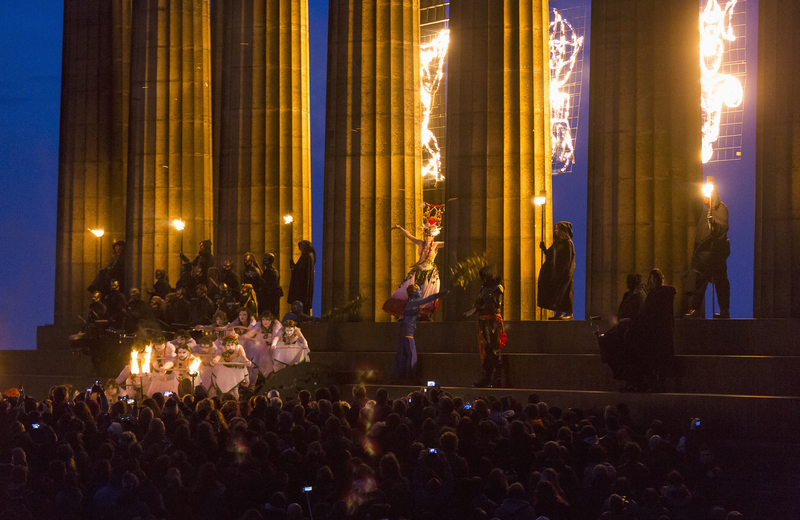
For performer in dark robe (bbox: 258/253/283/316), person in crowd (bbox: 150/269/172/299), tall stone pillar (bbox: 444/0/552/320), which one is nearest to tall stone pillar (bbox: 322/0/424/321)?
performer in dark robe (bbox: 258/253/283/316)

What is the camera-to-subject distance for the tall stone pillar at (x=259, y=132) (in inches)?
1207


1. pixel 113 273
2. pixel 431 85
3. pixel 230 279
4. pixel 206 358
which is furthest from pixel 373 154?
pixel 431 85

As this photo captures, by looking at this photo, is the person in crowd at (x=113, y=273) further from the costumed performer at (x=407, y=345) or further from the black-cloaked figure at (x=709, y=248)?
the black-cloaked figure at (x=709, y=248)

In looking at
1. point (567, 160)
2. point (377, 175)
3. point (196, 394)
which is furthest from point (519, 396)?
point (567, 160)

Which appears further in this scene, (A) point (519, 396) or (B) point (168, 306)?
(B) point (168, 306)

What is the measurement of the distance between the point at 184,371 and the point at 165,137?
Answer: 472 inches

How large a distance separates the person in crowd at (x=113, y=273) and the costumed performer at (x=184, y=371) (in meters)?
10.8

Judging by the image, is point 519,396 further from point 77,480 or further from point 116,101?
point 116,101

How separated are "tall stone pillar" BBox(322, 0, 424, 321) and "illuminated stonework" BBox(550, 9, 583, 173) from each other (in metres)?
21.2

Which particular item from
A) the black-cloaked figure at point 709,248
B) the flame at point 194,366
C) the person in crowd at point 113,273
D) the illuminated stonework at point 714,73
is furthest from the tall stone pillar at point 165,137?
the black-cloaked figure at point 709,248

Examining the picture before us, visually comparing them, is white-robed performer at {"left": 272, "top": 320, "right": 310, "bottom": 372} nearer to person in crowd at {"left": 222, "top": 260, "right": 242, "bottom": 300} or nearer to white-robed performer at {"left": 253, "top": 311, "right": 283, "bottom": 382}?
white-robed performer at {"left": 253, "top": 311, "right": 283, "bottom": 382}

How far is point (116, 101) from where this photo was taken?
3484 centimetres

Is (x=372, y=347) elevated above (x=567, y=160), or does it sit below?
below

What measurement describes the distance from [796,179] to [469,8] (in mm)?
8529
